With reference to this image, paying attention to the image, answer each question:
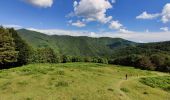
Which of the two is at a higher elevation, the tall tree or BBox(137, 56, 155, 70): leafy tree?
the tall tree

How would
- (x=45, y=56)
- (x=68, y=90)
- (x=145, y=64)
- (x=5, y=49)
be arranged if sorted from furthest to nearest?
(x=45, y=56), (x=145, y=64), (x=5, y=49), (x=68, y=90)

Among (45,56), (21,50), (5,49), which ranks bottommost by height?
(45,56)

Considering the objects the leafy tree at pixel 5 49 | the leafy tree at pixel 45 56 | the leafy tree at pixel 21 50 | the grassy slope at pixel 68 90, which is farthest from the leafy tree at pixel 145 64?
the grassy slope at pixel 68 90

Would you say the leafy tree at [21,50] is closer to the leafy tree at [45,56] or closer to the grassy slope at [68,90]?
the leafy tree at [45,56]

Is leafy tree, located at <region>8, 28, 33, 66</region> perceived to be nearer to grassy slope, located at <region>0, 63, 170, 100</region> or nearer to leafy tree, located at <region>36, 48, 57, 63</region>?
leafy tree, located at <region>36, 48, 57, 63</region>

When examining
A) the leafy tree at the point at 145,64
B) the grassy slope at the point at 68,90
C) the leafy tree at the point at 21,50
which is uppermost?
the leafy tree at the point at 21,50

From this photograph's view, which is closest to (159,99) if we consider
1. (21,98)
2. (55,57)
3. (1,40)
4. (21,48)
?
(21,98)

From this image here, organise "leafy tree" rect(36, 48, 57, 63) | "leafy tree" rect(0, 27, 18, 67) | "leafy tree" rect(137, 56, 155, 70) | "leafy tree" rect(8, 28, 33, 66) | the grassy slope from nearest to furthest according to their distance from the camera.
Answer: the grassy slope
"leafy tree" rect(0, 27, 18, 67)
"leafy tree" rect(8, 28, 33, 66)
"leafy tree" rect(137, 56, 155, 70)
"leafy tree" rect(36, 48, 57, 63)

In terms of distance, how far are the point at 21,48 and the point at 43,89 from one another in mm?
65616

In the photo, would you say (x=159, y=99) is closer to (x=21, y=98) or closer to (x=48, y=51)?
(x=21, y=98)

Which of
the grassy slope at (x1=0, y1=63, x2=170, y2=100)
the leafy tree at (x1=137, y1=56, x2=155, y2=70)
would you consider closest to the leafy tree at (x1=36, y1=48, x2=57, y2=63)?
the leafy tree at (x1=137, y1=56, x2=155, y2=70)

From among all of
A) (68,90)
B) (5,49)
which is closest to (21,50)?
(5,49)

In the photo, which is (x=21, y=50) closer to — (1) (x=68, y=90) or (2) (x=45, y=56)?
(2) (x=45, y=56)

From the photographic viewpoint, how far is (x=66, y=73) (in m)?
56.7
